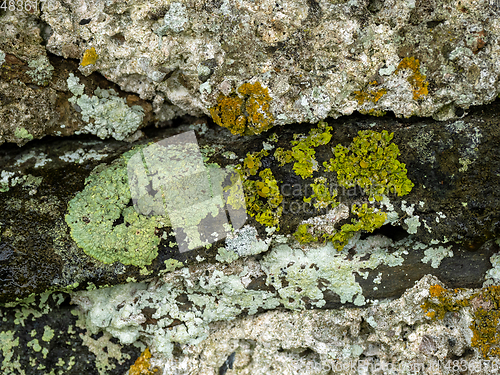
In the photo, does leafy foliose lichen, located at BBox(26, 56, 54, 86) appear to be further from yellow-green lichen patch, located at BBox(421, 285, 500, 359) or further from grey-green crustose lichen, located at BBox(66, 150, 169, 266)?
yellow-green lichen patch, located at BBox(421, 285, 500, 359)

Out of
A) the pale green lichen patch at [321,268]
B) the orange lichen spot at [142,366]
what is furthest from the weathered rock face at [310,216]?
the orange lichen spot at [142,366]

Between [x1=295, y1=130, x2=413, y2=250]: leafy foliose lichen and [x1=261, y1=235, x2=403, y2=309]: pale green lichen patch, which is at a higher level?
[x1=295, y1=130, x2=413, y2=250]: leafy foliose lichen

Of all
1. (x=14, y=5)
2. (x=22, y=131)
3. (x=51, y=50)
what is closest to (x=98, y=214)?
(x=22, y=131)

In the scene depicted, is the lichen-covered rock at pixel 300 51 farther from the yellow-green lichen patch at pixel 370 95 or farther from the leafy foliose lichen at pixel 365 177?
the leafy foliose lichen at pixel 365 177

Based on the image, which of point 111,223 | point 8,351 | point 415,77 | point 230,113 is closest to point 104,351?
point 8,351

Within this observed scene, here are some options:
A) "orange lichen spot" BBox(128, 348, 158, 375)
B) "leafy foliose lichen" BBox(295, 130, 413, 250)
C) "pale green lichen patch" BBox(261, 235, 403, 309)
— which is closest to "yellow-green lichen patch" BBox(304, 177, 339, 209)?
"leafy foliose lichen" BBox(295, 130, 413, 250)

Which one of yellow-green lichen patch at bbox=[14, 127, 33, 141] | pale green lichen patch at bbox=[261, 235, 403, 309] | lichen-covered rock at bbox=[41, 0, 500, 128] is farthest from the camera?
pale green lichen patch at bbox=[261, 235, 403, 309]

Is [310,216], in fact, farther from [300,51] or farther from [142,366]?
[142,366]
